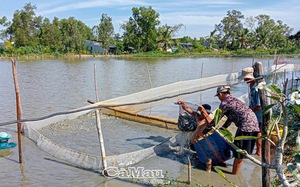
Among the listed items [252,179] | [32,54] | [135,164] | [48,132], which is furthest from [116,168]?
[32,54]

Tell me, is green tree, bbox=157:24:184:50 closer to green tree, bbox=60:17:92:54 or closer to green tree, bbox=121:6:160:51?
green tree, bbox=121:6:160:51

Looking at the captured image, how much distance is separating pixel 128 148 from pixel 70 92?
23.4 ft

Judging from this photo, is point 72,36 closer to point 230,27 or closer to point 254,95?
point 230,27

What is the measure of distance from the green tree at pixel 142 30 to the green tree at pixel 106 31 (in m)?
2.43

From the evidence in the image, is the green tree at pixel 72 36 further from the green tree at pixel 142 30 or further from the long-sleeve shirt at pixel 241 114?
the long-sleeve shirt at pixel 241 114

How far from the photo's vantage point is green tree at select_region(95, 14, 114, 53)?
48094mm

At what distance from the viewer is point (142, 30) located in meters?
48.1

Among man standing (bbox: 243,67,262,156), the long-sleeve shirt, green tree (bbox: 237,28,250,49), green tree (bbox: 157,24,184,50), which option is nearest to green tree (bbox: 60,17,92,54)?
green tree (bbox: 157,24,184,50)

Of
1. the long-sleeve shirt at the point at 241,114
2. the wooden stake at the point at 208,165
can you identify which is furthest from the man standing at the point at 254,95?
the wooden stake at the point at 208,165

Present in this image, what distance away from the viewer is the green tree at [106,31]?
48094 mm

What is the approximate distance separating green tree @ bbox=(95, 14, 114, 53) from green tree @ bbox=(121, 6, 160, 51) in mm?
2426

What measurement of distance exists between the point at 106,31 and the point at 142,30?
5.62 meters

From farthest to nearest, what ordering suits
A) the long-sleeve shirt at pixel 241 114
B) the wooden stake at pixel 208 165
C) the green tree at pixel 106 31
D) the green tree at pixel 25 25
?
the green tree at pixel 106 31 < the green tree at pixel 25 25 < the wooden stake at pixel 208 165 < the long-sleeve shirt at pixel 241 114

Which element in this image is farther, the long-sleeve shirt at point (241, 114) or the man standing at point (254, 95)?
the man standing at point (254, 95)
